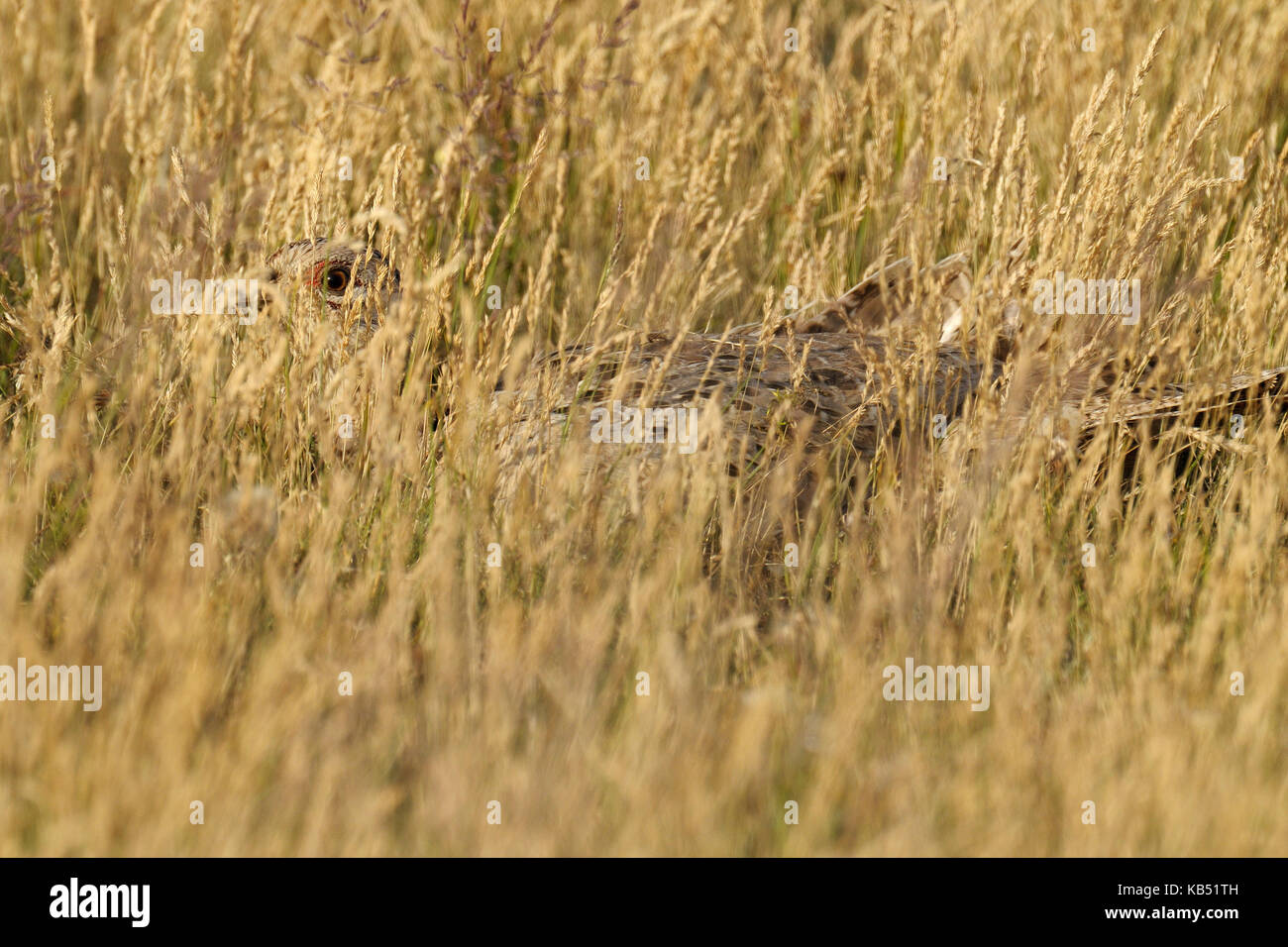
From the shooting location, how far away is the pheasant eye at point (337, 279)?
12.1 ft

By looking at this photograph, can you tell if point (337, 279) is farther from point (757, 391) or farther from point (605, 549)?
point (605, 549)

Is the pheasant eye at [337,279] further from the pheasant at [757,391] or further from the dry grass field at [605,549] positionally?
the dry grass field at [605,549]

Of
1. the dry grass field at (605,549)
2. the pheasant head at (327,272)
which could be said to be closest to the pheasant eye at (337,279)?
the pheasant head at (327,272)

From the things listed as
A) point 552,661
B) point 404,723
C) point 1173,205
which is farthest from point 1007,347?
point 404,723

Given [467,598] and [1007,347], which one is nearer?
[467,598]

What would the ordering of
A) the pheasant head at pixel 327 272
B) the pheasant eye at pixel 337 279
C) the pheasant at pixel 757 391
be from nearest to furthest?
1. the pheasant at pixel 757 391
2. the pheasant head at pixel 327 272
3. the pheasant eye at pixel 337 279

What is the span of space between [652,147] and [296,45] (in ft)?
4.78

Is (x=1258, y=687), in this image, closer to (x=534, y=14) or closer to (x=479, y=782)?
(x=479, y=782)

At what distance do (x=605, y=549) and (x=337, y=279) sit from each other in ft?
5.01

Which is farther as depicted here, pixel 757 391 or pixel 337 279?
pixel 337 279

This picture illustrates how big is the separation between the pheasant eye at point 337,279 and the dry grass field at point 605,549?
7.0 inches

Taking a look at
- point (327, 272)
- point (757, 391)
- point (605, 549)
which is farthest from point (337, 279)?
point (605, 549)

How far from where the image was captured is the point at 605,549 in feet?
8.87

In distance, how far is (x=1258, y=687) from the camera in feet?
7.29
